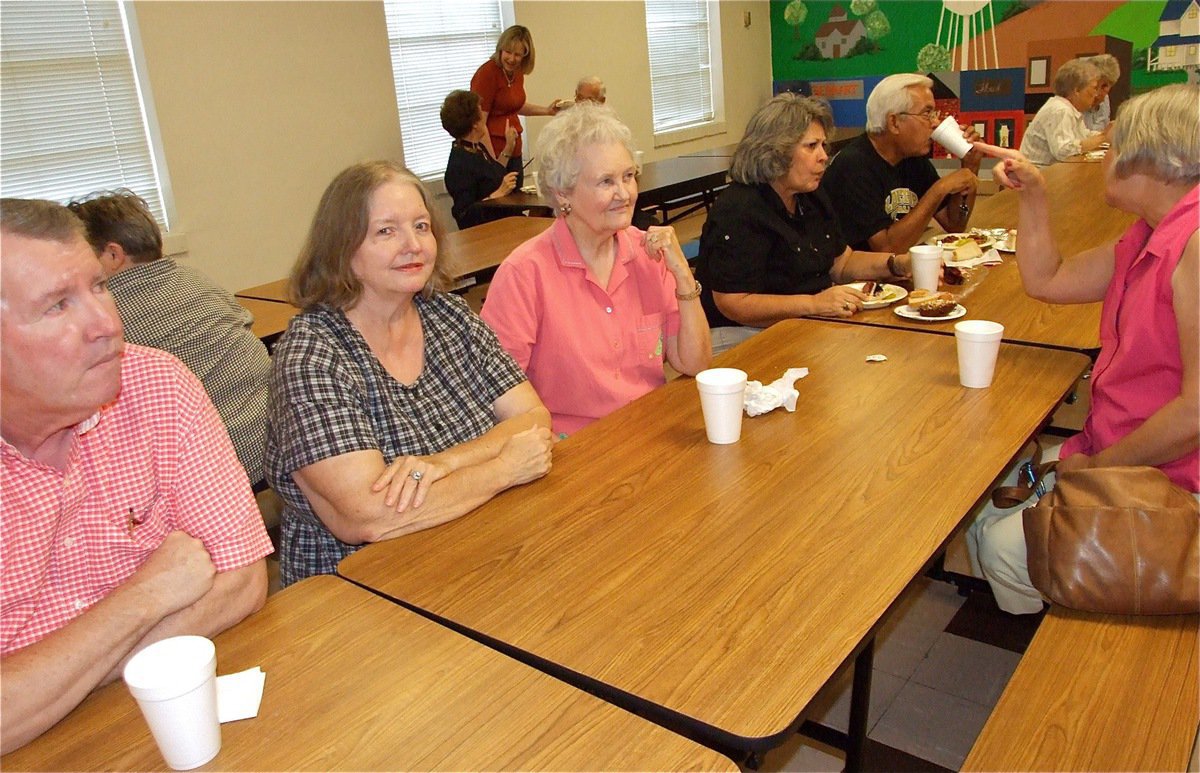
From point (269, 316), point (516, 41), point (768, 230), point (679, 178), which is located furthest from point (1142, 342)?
point (516, 41)

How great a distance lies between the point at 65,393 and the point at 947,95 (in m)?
6.95

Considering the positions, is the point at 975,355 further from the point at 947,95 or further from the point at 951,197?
the point at 947,95

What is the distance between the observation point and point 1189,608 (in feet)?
4.55

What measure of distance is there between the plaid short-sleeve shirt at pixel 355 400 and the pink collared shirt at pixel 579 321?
234mm

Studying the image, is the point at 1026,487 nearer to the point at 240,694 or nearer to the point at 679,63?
the point at 240,694

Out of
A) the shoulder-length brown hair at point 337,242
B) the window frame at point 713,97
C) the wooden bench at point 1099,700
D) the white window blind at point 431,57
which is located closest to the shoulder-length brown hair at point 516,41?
the white window blind at point 431,57

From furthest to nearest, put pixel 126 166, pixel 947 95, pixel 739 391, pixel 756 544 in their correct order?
pixel 947 95 < pixel 126 166 < pixel 739 391 < pixel 756 544

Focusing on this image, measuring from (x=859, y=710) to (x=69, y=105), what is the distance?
470 centimetres

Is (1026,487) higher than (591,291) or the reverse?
the reverse

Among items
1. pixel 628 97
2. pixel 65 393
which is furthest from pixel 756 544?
pixel 628 97

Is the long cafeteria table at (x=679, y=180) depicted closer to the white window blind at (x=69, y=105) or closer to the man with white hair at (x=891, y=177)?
the man with white hair at (x=891, y=177)

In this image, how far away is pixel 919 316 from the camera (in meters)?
2.44

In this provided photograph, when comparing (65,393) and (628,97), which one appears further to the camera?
(628,97)

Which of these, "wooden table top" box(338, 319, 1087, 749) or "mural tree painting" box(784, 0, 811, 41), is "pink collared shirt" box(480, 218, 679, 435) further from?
"mural tree painting" box(784, 0, 811, 41)
